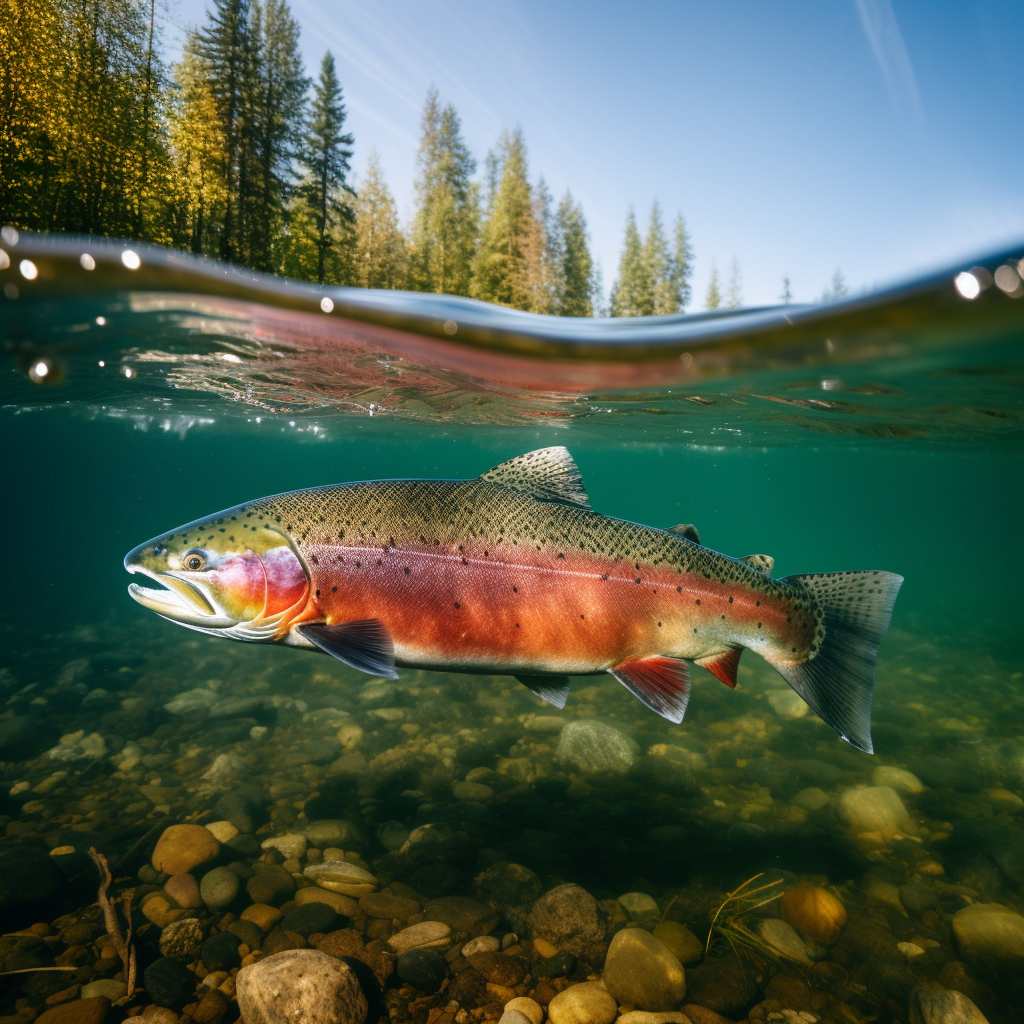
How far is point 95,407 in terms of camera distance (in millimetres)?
22500

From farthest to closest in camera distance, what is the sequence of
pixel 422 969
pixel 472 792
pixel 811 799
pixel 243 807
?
pixel 811 799 < pixel 472 792 < pixel 243 807 < pixel 422 969

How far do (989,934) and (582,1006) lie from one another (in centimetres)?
316

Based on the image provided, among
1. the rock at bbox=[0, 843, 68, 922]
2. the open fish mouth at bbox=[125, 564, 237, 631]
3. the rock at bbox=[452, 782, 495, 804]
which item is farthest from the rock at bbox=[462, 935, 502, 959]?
the rock at bbox=[0, 843, 68, 922]

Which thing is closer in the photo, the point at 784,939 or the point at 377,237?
the point at 784,939

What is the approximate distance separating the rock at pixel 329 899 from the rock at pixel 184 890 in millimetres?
734

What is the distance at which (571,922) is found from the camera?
13.3ft

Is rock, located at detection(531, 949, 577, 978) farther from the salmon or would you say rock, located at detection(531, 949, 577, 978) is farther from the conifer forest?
the conifer forest

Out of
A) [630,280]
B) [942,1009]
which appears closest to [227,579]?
[942,1009]

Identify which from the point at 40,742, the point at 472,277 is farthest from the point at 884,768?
the point at 472,277

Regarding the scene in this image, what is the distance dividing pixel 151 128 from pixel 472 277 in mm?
20649

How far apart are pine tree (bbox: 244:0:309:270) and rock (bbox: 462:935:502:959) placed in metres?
20.3

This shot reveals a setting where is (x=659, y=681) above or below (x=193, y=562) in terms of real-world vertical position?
below

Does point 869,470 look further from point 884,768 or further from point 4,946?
point 4,946

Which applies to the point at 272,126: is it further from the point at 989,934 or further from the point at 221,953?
the point at 989,934
